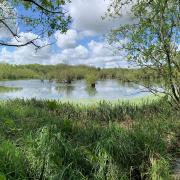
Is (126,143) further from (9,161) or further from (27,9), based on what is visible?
(27,9)

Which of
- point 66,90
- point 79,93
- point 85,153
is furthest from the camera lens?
point 66,90

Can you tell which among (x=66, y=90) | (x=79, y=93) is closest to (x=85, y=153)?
(x=79, y=93)

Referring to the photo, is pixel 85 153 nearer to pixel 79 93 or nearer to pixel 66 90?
pixel 79 93

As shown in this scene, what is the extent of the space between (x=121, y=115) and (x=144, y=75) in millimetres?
2899

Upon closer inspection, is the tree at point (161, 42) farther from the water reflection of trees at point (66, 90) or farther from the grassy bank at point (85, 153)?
the water reflection of trees at point (66, 90)

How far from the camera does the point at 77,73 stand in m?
74.1

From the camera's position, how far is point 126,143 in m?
6.91

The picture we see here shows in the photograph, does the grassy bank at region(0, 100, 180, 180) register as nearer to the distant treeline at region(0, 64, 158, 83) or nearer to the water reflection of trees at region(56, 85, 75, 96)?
the distant treeline at region(0, 64, 158, 83)

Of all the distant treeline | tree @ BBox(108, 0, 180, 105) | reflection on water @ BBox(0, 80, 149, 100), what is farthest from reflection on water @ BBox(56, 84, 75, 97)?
tree @ BBox(108, 0, 180, 105)

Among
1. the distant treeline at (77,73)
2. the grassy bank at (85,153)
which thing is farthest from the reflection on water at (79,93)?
the grassy bank at (85,153)

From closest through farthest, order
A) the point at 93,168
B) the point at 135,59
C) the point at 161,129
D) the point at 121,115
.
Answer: the point at 93,168, the point at 161,129, the point at 135,59, the point at 121,115

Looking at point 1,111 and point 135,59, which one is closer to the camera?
point 135,59

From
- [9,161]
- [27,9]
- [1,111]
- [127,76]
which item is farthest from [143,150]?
[27,9]

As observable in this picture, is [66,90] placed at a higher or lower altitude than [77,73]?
lower
